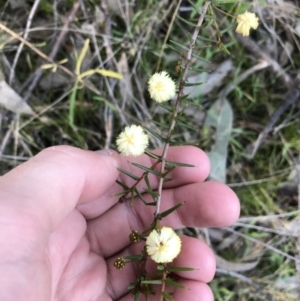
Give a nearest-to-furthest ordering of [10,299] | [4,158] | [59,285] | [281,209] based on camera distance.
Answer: [10,299]
[59,285]
[4,158]
[281,209]

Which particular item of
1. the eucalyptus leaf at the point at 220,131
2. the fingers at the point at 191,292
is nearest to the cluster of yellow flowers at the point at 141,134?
the fingers at the point at 191,292

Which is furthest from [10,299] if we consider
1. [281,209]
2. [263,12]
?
[263,12]

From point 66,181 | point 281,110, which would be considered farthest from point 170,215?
point 281,110

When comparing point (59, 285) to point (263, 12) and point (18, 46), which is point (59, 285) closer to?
point (18, 46)

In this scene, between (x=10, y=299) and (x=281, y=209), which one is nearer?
(x=10, y=299)

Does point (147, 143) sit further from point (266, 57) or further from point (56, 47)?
point (266, 57)

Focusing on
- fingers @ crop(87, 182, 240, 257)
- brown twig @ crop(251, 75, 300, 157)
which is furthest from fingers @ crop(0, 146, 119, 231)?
brown twig @ crop(251, 75, 300, 157)

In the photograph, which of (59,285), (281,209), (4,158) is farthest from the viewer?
(281,209)
